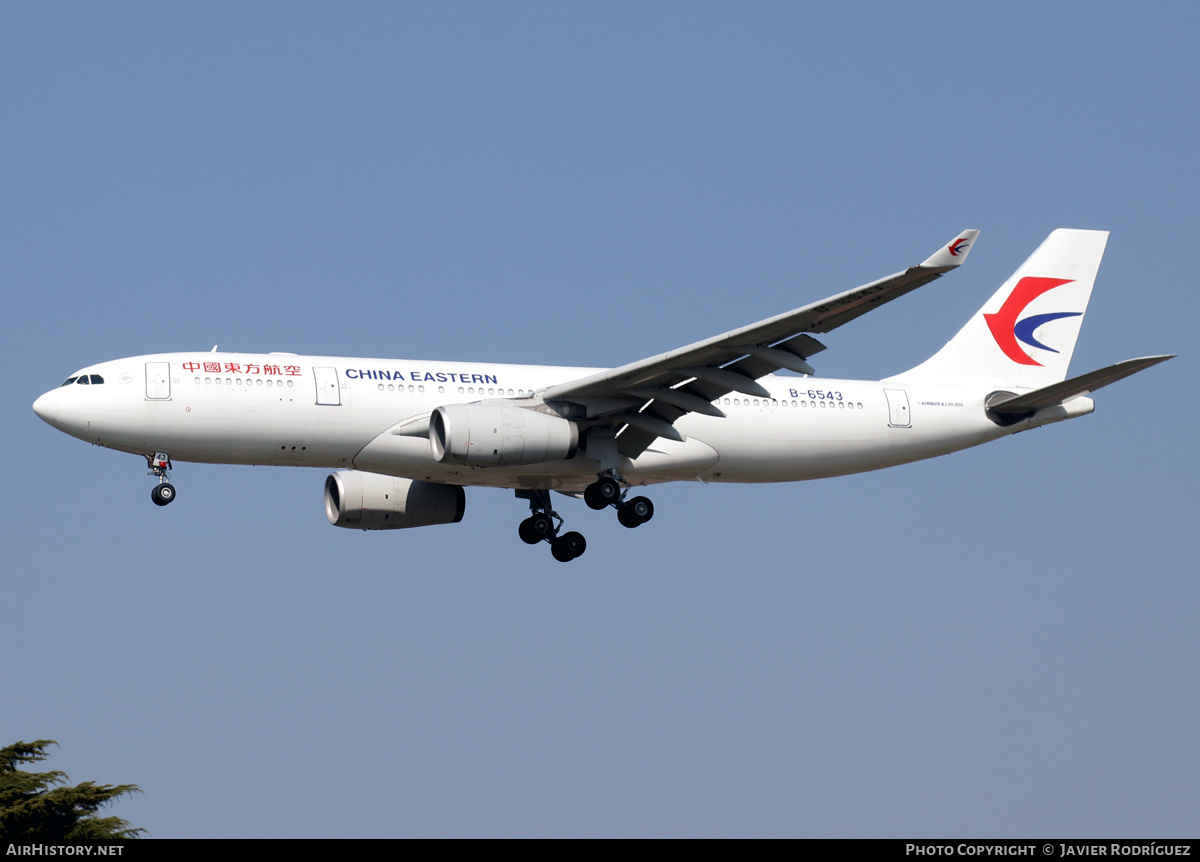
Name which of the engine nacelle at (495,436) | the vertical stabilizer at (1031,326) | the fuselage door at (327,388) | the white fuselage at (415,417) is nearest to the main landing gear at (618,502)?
the white fuselage at (415,417)

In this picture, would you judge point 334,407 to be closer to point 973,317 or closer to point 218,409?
point 218,409

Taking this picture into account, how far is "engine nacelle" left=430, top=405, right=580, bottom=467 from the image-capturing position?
3200 cm

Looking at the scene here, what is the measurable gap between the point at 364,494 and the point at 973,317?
16623mm

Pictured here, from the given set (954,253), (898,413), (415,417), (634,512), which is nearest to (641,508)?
(634,512)

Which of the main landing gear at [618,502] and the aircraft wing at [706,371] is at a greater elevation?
the aircraft wing at [706,371]

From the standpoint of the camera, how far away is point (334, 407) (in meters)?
32.8

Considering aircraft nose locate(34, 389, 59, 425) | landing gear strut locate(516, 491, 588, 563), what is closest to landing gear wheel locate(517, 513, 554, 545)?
landing gear strut locate(516, 491, 588, 563)

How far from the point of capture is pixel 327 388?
32938 millimetres

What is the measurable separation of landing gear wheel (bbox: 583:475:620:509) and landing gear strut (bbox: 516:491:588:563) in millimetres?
2820

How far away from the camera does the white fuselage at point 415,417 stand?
32.4m

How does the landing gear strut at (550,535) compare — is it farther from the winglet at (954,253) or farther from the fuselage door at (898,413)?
the winglet at (954,253)

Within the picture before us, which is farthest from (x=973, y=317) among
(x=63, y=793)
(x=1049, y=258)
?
(x=63, y=793)

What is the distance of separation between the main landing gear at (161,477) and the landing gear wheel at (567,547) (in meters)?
9.44
